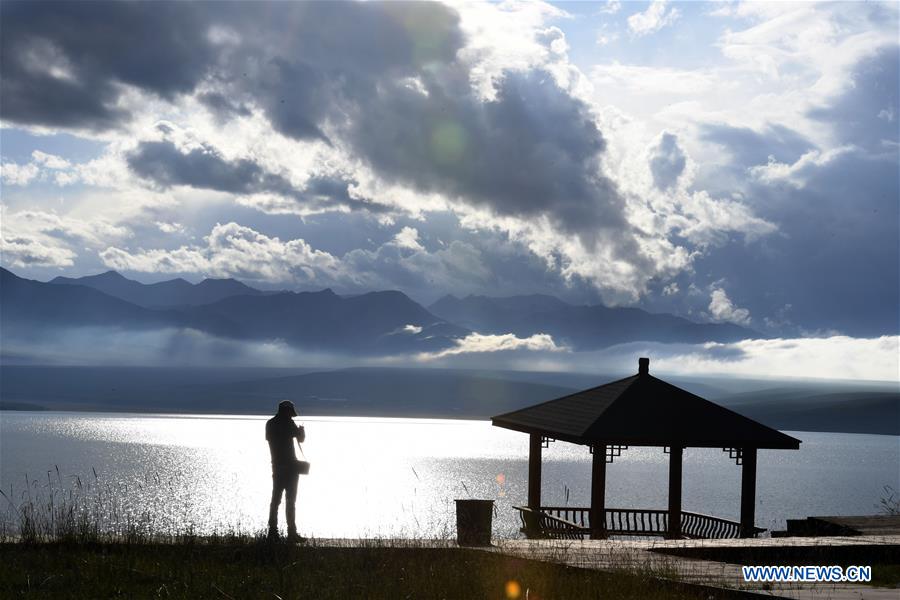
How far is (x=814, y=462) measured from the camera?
18662cm

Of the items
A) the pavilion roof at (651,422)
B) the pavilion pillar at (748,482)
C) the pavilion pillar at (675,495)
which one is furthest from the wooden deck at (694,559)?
the pavilion pillar at (675,495)

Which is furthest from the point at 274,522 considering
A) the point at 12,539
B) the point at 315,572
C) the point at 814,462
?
the point at 814,462

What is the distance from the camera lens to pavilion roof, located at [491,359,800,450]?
2109 cm

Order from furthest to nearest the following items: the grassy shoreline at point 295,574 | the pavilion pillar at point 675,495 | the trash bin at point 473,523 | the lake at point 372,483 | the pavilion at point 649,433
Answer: the lake at point 372,483 < the pavilion pillar at point 675,495 < the pavilion at point 649,433 < the trash bin at point 473,523 < the grassy shoreline at point 295,574

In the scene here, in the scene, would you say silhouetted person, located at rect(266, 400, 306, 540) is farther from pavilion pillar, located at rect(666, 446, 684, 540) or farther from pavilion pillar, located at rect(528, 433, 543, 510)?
pavilion pillar, located at rect(528, 433, 543, 510)

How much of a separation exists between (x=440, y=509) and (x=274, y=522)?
7023 centimetres

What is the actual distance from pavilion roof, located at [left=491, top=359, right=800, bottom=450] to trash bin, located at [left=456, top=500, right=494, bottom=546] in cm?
731

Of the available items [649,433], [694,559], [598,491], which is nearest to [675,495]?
[598,491]

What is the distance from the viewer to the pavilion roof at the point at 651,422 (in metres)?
21.1

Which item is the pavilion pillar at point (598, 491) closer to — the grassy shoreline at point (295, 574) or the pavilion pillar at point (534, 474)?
the pavilion pillar at point (534, 474)

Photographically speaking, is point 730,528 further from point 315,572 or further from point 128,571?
point 128,571

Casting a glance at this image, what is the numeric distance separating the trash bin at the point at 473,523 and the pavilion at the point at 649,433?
7.15m

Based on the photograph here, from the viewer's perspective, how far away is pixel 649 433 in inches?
830

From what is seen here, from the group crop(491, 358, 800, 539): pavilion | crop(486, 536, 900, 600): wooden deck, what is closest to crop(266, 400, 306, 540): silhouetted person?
crop(486, 536, 900, 600): wooden deck
